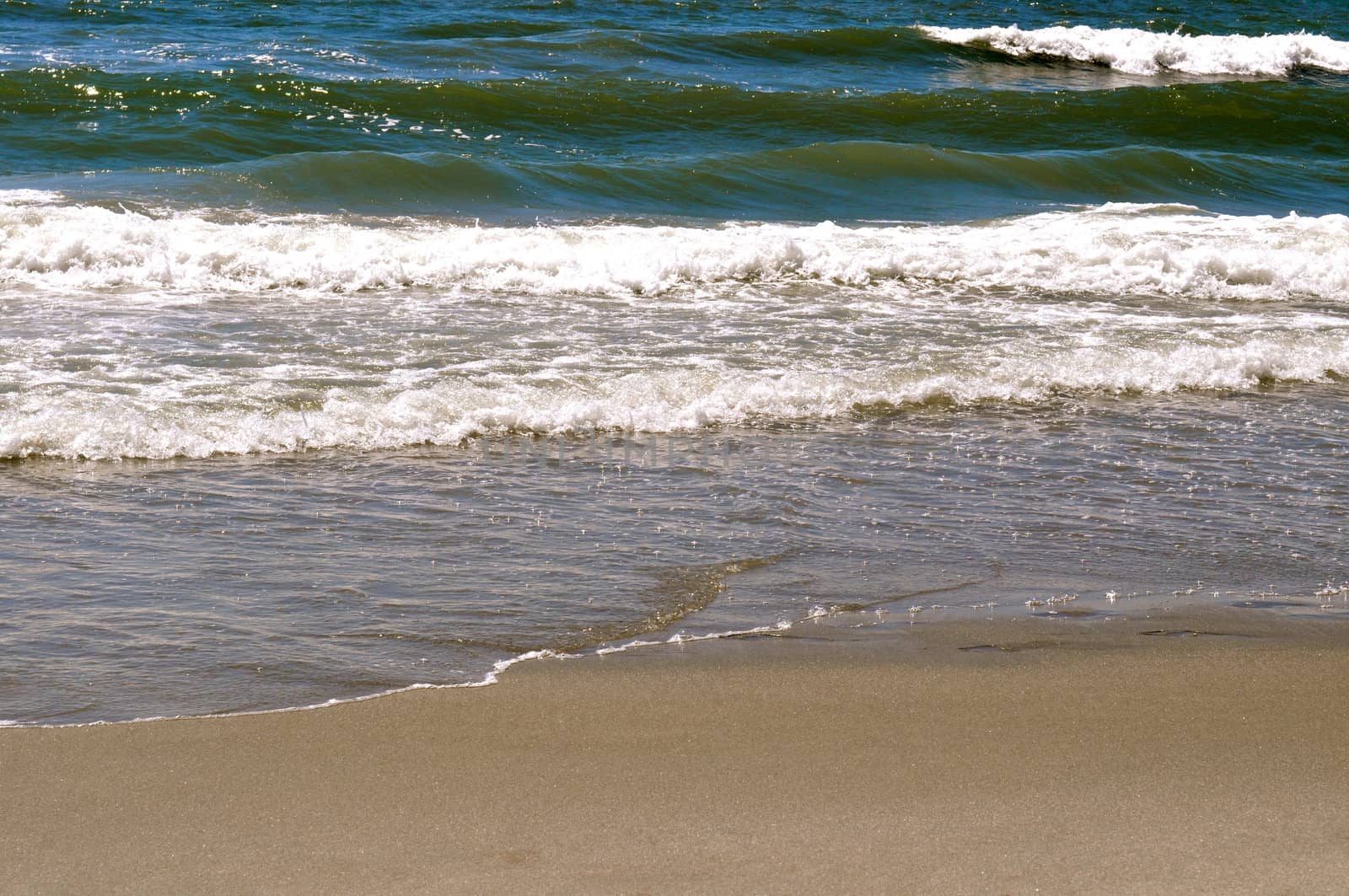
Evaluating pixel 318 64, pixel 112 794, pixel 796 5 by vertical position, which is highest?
pixel 796 5

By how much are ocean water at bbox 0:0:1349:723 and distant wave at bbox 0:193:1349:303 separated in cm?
4

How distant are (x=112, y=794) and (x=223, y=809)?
238 millimetres

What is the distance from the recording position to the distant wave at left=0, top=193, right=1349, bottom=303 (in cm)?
849

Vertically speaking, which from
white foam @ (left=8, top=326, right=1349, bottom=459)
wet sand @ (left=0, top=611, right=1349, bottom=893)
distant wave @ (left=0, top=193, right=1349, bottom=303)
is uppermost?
distant wave @ (left=0, top=193, right=1349, bottom=303)

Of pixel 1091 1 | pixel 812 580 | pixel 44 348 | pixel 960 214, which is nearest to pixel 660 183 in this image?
pixel 960 214

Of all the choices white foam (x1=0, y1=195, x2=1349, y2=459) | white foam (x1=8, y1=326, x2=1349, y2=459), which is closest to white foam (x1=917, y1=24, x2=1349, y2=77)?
white foam (x1=0, y1=195, x2=1349, y2=459)

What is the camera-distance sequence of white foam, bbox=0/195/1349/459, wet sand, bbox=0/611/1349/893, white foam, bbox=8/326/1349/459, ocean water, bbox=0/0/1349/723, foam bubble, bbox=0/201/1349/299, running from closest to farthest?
wet sand, bbox=0/611/1349/893, ocean water, bbox=0/0/1349/723, white foam, bbox=8/326/1349/459, white foam, bbox=0/195/1349/459, foam bubble, bbox=0/201/1349/299

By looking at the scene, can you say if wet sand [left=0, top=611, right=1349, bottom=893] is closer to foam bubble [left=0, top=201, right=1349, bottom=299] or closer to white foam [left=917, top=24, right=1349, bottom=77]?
foam bubble [left=0, top=201, right=1349, bottom=299]

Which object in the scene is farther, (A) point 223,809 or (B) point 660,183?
(B) point 660,183

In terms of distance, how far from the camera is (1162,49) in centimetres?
2044

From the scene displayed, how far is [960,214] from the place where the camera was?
1177 centimetres

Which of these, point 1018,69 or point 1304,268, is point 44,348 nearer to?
point 1304,268

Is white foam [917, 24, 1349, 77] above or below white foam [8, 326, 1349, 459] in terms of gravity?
above

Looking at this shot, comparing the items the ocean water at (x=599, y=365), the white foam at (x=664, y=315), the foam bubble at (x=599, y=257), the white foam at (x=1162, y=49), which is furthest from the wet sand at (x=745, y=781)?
the white foam at (x=1162, y=49)
